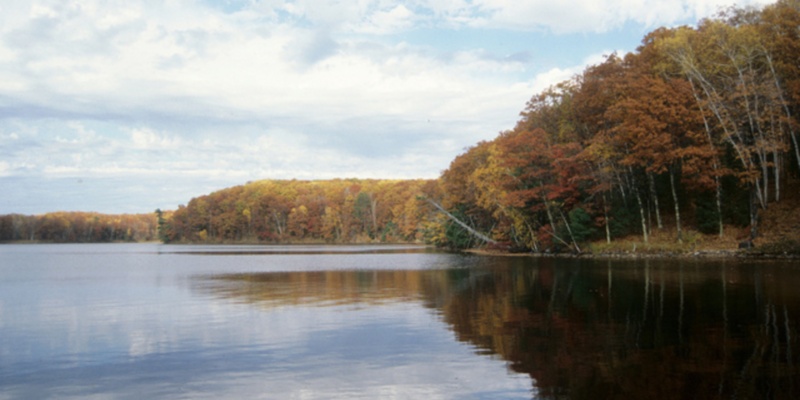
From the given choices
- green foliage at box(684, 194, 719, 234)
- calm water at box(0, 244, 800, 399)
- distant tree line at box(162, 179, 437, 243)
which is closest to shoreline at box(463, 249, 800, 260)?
green foliage at box(684, 194, 719, 234)

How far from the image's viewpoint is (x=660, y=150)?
4250cm

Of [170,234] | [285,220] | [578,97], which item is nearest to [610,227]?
[578,97]

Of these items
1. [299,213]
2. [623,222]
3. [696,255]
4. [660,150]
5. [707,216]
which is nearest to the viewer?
[696,255]

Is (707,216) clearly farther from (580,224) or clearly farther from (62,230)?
(62,230)

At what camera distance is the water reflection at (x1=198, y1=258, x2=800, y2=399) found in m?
9.94

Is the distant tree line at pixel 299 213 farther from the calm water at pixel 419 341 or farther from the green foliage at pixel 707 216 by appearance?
the calm water at pixel 419 341

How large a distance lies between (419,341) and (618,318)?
5.67m

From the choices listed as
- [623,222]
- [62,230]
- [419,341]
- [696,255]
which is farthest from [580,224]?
[62,230]

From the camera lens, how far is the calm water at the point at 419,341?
32.8 feet

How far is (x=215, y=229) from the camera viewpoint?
15962 cm

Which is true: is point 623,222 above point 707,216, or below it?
below

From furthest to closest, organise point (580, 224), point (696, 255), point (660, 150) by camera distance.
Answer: point (580, 224) → point (660, 150) → point (696, 255)

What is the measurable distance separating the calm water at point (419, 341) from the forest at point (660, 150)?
1722 centimetres

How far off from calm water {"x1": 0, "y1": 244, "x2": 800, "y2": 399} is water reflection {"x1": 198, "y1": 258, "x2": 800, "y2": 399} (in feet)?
0.18
